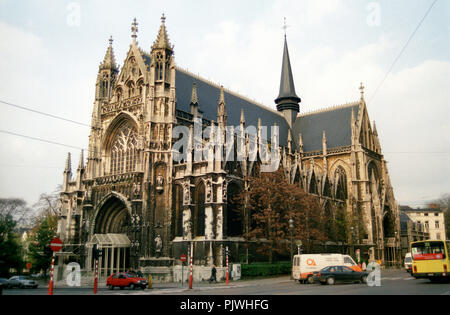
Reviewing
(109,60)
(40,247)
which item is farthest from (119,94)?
(40,247)

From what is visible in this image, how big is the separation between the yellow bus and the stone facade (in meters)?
13.6

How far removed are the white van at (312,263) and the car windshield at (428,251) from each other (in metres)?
4.45

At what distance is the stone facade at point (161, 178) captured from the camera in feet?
105

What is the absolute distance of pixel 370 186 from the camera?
181ft

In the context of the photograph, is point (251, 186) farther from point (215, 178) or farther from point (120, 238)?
point (120, 238)

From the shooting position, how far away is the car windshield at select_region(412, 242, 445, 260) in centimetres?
2108

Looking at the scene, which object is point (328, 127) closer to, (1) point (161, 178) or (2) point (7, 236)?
(1) point (161, 178)

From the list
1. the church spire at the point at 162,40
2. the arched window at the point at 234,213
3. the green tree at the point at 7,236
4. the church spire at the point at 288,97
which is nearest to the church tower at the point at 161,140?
the church spire at the point at 162,40

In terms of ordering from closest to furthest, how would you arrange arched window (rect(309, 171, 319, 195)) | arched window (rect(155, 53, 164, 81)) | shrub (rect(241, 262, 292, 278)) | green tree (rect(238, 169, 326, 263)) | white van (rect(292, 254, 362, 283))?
white van (rect(292, 254, 362, 283)), shrub (rect(241, 262, 292, 278)), green tree (rect(238, 169, 326, 263)), arched window (rect(155, 53, 164, 81)), arched window (rect(309, 171, 319, 195))

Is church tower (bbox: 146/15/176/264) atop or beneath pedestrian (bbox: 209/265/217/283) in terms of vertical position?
atop

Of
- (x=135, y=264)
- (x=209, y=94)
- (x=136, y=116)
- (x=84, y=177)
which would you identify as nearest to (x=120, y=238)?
(x=135, y=264)

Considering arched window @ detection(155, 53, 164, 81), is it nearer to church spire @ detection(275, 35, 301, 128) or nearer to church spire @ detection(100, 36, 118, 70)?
church spire @ detection(100, 36, 118, 70)

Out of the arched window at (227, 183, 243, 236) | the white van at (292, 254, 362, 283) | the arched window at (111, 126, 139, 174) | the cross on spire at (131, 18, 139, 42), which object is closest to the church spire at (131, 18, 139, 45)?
the cross on spire at (131, 18, 139, 42)

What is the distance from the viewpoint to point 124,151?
38.8 metres
